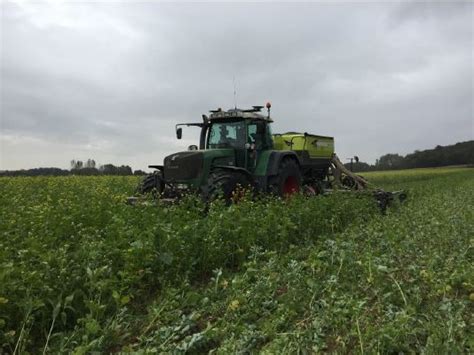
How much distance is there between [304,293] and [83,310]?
2.03 m

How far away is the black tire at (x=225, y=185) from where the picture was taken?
7.89m

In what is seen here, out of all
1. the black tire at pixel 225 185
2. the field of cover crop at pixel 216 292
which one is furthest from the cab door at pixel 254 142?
the field of cover crop at pixel 216 292

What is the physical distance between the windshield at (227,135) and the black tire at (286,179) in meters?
1.21

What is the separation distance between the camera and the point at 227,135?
9.91 m

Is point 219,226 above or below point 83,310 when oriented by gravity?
above

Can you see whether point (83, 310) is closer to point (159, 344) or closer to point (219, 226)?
point (159, 344)

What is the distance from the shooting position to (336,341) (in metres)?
2.88

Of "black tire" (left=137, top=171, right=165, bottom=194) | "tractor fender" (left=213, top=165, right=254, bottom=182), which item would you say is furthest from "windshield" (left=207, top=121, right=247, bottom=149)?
"black tire" (left=137, top=171, right=165, bottom=194)

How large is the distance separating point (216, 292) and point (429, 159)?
231ft

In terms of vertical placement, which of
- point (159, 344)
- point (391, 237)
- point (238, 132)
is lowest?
point (159, 344)

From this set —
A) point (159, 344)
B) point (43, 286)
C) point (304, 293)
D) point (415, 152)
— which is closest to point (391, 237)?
point (304, 293)

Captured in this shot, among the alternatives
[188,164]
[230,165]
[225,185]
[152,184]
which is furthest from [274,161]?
[152,184]

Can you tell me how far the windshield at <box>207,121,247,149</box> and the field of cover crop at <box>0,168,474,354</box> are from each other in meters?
4.12

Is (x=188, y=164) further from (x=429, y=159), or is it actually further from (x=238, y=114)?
(x=429, y=159)
